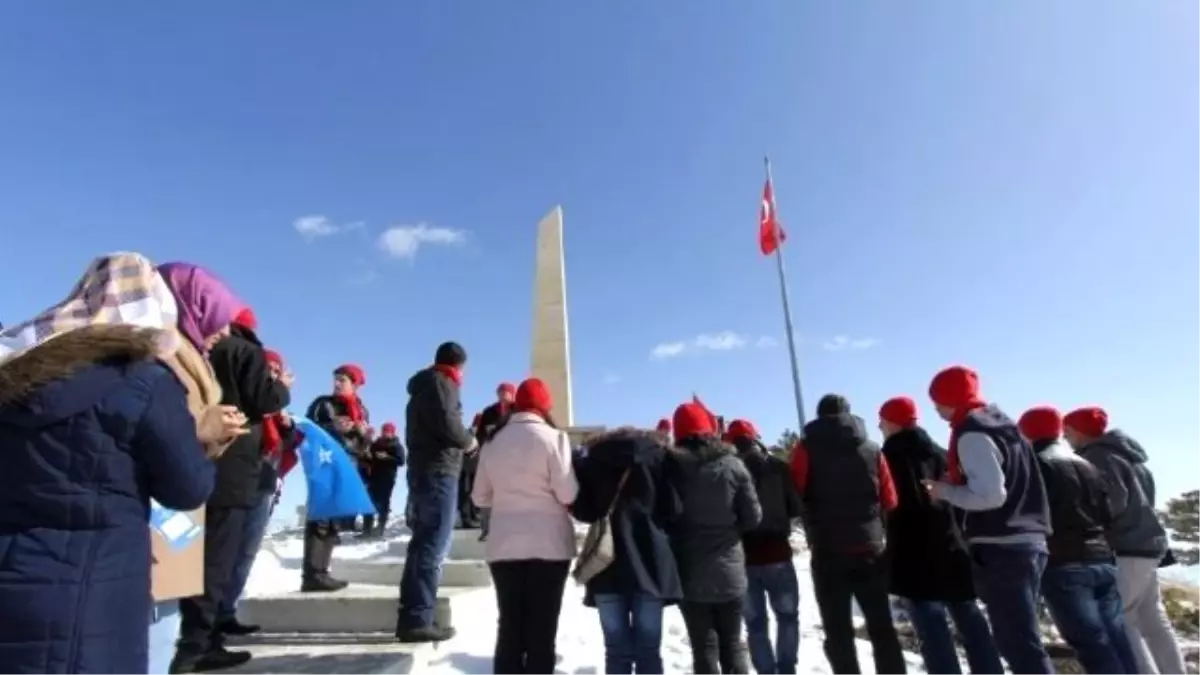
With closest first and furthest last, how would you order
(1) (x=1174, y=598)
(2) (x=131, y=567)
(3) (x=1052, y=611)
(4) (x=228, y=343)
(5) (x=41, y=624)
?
(5) (x=41, y=624), (2) (x=131, y=567), (4) (x=228, y=343), (3) (x=1052, y=611), (1) (x=1174, y=598)

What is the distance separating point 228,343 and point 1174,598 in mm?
10594

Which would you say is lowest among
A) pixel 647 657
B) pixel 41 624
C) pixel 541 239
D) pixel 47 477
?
pixel 647 657

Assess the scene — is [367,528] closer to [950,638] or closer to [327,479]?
[327,479]

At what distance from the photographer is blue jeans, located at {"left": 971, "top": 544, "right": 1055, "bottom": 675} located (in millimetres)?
3648

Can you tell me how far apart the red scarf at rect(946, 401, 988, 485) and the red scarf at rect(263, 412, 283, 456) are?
3.67m

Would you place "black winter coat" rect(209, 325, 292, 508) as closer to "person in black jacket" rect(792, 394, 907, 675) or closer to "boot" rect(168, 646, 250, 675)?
"boot" rect(168, 646, 250, 675)

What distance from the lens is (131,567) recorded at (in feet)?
6.15

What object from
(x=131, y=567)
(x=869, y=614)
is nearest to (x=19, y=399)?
(x=131, y=567)

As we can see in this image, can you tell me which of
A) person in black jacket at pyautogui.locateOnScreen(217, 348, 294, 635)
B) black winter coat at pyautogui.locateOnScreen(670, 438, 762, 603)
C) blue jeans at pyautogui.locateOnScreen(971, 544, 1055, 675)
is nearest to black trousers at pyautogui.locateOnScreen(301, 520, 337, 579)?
person in black jacket at pyautogui.locateOnScreen(217, 348, 294, 635)

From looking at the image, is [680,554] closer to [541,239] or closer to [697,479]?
[697,479]

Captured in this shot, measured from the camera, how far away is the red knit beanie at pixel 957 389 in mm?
4086

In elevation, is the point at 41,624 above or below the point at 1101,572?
above

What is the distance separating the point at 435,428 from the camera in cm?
446

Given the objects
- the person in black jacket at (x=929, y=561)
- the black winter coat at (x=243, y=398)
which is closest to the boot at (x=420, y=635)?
the black winter coat at (x=243, y=398)
